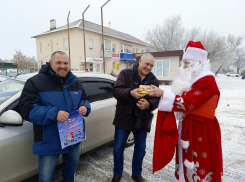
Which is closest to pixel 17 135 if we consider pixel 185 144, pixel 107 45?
pixel 185 144

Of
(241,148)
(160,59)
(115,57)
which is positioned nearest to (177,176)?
(241,148)

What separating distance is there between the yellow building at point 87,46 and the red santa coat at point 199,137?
22.8m

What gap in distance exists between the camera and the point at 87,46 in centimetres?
2453

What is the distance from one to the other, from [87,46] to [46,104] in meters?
24.0

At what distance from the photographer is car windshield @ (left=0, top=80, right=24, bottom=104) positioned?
226cm

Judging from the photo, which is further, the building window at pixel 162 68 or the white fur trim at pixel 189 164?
the building window at pixel 162 68

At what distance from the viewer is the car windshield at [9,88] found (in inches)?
89.0

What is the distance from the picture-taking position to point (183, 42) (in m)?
30.6

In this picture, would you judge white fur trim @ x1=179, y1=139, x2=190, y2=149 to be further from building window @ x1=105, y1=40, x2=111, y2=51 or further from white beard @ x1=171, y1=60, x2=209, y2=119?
building window @ x1=105, y1=40, x2=111, y2=51

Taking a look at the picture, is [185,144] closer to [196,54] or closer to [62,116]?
[196,54]

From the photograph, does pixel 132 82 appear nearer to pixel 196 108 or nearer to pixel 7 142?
pixel 196 108

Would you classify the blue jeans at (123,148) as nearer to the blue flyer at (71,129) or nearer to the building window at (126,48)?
the blue flyer at (71,129)

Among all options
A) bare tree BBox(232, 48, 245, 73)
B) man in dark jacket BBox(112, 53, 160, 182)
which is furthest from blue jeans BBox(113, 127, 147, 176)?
bare tree BBox(232, 48, 245, 73)

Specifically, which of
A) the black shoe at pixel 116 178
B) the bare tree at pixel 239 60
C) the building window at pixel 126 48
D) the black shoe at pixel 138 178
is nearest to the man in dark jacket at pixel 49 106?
the black shoe at pixel 116 178
